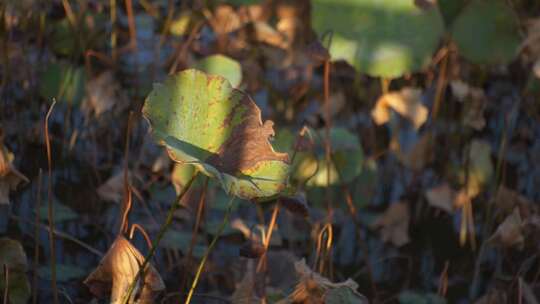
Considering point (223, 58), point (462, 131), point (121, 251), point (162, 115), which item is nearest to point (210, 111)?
point (162, 115)

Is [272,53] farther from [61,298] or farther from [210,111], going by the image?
[210,111]

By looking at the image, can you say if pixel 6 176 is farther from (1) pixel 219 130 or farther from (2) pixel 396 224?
(2) pixel 396 224

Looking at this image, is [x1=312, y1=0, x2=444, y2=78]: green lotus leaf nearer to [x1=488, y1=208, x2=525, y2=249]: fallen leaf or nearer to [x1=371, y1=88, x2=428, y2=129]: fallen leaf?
[x1=371, y1=88, x2=428, y2=129]: fallen leaf

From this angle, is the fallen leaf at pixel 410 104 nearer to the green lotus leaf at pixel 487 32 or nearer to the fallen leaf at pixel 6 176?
the green lotus leaf at pixel 487 32

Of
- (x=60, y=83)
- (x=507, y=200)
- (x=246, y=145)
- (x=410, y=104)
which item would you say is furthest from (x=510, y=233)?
(x=60, y=83)

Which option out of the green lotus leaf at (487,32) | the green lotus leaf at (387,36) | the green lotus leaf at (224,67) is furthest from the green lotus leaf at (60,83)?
the green lotus leaf at (487,32)

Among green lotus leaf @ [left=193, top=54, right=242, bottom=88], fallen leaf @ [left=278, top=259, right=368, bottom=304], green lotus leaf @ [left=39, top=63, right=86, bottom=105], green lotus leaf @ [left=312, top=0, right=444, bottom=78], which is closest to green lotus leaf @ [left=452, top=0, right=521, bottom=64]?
green lotus leaf @ [left=312, top=0, right=444, bottom=78]

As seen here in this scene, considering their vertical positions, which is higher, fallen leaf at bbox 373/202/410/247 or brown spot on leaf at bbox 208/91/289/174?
brown spot on leaf at bbox 208/91/289/174

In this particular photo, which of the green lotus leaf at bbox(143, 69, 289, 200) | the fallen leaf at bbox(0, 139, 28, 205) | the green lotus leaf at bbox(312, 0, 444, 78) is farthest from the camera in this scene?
the green lotus leaf at bbox(312, 0, 444, 78)
